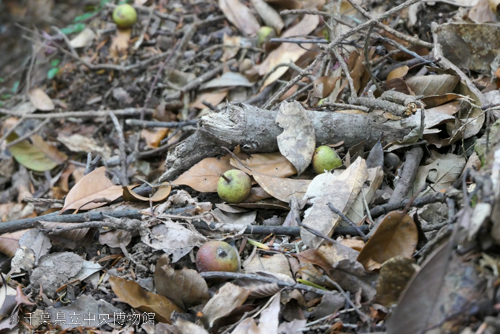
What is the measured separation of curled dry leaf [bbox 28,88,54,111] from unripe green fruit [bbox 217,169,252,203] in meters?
2.67

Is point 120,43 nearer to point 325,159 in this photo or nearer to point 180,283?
point 325,159

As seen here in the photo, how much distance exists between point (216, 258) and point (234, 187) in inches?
17.3

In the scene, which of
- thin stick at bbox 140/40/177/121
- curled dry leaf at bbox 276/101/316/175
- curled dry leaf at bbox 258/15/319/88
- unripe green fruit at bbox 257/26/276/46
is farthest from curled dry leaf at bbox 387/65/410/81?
thin stick at bbox 140/40/177/121

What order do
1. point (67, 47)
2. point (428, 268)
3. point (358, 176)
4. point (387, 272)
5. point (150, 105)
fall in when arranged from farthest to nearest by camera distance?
1. point (67, 47)
2. point (150, 105)
3. point (358, 176)
4. point (387, 272)
5. point (428, 268)

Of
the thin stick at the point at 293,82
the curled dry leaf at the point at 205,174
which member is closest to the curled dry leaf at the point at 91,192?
the curled dry leaf at the point at 205,174

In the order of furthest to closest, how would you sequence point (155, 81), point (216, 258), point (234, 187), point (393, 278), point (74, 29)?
point (74, 29), point (155, 81), point (234, 187), point (216, 258), point (393, 278)

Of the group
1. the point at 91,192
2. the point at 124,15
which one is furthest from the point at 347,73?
the point at 124,15

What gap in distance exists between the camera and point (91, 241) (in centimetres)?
234

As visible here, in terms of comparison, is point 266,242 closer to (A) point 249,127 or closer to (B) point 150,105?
(A) point 249,127

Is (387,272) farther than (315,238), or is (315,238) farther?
(315,238)

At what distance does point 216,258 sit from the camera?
1.92m

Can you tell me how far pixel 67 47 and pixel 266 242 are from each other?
3.50m

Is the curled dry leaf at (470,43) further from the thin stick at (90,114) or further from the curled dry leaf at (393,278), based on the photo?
the thin stick at (90,114)

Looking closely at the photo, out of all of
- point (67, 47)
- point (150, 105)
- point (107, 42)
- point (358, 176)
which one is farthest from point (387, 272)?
point (67, 47)
